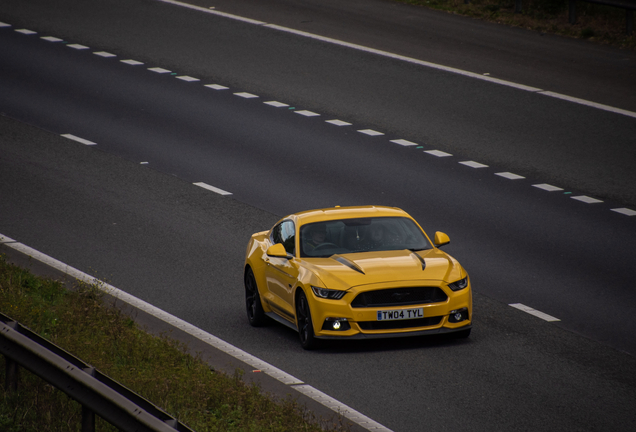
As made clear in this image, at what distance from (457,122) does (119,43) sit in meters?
11.3

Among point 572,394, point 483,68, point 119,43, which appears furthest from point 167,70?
point 572,394

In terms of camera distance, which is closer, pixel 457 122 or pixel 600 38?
pixel 457 122

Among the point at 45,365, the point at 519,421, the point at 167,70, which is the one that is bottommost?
the point at 167,70

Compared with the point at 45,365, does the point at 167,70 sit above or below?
below

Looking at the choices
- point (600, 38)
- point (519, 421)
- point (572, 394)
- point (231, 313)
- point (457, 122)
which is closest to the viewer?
point (519, 421)

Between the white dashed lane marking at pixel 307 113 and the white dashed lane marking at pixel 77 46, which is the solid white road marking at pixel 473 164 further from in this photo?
the white dashed lane marking at pixel 77 46

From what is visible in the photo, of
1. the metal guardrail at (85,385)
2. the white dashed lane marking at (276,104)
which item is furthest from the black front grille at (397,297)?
the white dashed lane marking at (276,104)

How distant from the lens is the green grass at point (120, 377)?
7.75m

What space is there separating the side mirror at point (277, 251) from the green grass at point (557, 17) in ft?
58.3

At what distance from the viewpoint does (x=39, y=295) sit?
12266 mm

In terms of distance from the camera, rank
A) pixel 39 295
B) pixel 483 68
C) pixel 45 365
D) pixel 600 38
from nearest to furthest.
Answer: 1. pixel 45 365
2. pixel 39 295
3. pixel 483 68
4. pixel 600 38

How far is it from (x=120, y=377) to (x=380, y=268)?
330 centimetres

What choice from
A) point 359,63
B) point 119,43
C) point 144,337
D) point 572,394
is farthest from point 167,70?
point 572,394

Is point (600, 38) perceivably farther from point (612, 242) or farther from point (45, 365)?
point (45, 365)
